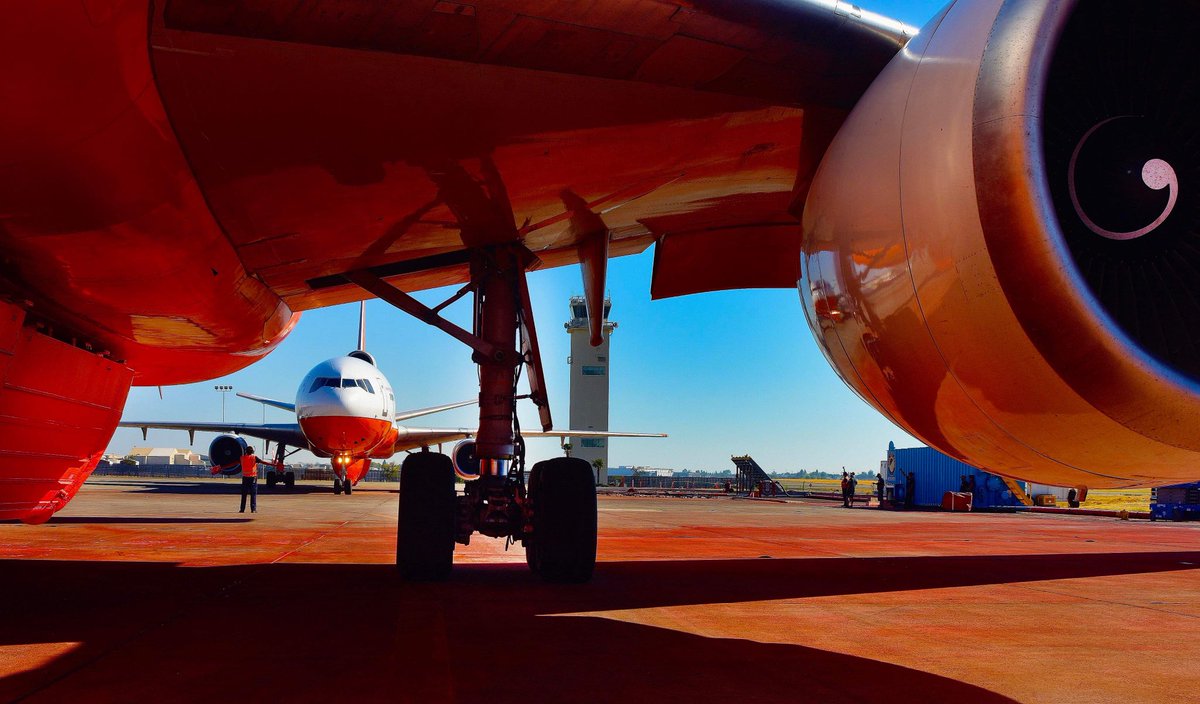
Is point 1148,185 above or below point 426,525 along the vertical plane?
above

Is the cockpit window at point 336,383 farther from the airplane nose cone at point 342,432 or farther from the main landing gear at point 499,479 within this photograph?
the main landing gear at point 499,479

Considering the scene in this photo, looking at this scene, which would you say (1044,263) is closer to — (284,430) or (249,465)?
(249,465)

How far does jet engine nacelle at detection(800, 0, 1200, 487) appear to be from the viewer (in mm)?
2502

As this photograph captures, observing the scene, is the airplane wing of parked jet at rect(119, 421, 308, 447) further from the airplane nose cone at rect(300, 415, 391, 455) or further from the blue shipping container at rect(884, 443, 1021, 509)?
the blue shipping container at rect(884, 443, 1021, 509)

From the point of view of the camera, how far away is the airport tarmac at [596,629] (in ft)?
9.33

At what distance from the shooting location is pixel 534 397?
6.11 m

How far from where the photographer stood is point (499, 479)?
5914 mm

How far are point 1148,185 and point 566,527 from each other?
13.1ft

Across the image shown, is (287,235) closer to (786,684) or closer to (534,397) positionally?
(534,397)

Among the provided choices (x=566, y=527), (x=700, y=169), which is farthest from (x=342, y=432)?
(x=700, y=169)

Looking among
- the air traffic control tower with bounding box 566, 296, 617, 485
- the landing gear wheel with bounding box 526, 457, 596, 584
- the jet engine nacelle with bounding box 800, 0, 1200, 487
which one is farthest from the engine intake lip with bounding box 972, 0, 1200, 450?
the air traffic control tower with bounding box 566, 296, 617, 485

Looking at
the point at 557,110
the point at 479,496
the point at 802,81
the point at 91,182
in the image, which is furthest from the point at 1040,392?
the point at 479,496

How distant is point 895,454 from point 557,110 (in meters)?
32.6

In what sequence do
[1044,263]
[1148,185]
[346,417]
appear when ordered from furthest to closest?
[346,417], [1148,185], [1044,263]
